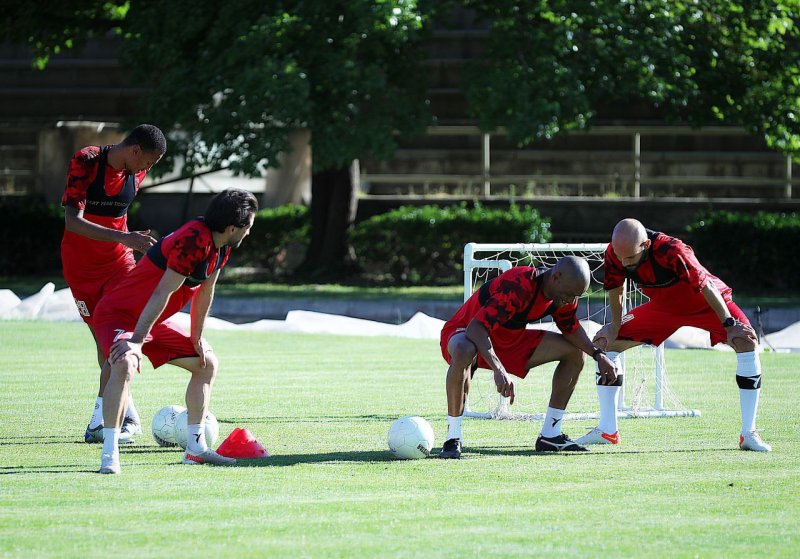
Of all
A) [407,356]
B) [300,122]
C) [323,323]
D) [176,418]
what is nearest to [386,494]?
[176,418]

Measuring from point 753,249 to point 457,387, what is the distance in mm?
16599

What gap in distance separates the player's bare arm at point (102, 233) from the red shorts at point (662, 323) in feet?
12.0

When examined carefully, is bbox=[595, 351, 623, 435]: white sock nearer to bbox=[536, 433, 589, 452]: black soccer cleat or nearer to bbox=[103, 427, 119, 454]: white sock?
bbox=[536, 433, 589, 452]: black soccer cleat

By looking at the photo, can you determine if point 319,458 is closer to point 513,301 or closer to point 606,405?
point 513,301

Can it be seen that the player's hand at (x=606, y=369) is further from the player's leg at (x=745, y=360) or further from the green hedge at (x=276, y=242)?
the green hedge at (x=276, y=242)

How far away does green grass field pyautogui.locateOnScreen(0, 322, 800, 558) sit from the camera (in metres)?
6.32

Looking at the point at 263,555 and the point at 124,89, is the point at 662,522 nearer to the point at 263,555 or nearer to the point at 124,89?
the point at 263,555

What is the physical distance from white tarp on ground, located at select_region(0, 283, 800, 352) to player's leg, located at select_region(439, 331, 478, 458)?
7475 millimetres

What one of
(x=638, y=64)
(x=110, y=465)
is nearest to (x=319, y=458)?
(x=110, y=465)

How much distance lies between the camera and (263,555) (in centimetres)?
601

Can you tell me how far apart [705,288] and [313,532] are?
4.22 meters

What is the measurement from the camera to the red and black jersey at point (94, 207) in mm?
9508

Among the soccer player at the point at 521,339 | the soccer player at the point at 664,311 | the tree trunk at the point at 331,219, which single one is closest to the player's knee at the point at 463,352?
the soccer player at the point at 521,339

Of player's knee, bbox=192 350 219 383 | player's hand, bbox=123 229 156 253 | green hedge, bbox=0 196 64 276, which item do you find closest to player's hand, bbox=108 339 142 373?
player's knee, bbox=192 350 219 383
